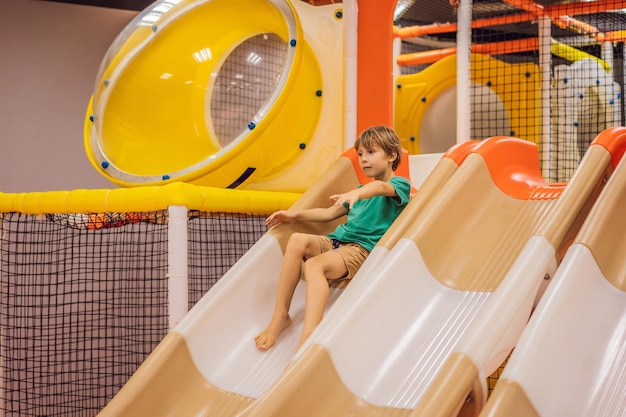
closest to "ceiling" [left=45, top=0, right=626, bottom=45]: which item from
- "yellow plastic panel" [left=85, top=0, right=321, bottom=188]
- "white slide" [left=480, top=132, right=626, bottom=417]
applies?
"yellow plastic panel" [left=85, top=0, right=321, bottom=188]

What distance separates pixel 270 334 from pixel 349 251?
0.33 meters

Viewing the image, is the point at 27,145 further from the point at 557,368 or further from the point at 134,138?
the point at 557,368

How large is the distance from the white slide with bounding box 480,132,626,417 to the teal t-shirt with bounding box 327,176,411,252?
2.08ft

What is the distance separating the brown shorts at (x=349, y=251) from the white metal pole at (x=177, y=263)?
1.38 ft

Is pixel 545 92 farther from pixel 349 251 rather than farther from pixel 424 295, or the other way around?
pixel 424 295

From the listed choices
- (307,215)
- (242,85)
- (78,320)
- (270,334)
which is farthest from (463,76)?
(78,320)

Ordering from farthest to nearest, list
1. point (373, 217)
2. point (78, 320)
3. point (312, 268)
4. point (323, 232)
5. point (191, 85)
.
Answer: point (191, 85) → point (78, 320) → point (323, 232) → point (373, 217) → point (312, 268)

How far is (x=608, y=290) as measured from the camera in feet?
5.03

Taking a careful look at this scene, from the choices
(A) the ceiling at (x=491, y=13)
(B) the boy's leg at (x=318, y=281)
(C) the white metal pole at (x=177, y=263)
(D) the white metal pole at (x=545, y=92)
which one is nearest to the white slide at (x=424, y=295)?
(B) the boy's leg at (x=318, y=281)

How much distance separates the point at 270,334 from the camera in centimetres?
197

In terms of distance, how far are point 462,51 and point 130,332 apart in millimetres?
2112

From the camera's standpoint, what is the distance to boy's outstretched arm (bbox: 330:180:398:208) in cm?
194

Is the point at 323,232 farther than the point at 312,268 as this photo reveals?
Yes

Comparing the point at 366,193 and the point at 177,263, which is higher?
the point at 366,193
